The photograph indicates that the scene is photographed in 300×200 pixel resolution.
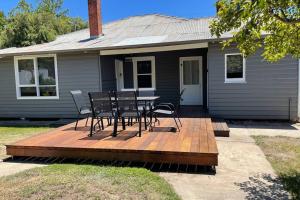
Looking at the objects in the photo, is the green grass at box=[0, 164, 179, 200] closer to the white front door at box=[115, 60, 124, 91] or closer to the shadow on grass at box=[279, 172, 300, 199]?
the shadow on grass at box=[279, 172, 300, 199]

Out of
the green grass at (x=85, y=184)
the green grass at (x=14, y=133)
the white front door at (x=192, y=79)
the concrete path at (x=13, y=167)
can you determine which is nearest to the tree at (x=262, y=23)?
the green grass at (x=85, y=184)

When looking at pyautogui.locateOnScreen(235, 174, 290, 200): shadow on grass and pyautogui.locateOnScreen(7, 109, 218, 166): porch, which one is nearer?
pyautogui.locateOnScreen(235, 174, 290, 200): shadow on grass

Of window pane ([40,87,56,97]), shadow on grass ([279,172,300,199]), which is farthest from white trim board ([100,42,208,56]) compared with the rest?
shadow on grass ([279,172,300,199])

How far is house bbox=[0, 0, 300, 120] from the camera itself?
8430 mm

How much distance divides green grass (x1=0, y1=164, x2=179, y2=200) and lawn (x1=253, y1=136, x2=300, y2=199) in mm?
1712

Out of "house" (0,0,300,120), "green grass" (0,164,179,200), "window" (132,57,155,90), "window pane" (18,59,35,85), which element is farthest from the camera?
"window" (132,57,155,90)

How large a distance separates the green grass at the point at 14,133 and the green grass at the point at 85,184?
9.21 feet

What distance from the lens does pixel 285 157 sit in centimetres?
501

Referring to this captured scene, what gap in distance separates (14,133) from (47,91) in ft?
8.74

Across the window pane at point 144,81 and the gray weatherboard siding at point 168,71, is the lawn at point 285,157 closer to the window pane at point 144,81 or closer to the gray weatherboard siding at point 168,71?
the gray weatherboard siding at point 168,71

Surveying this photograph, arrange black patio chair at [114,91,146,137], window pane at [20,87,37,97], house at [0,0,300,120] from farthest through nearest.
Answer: window pane at [20,87,37,97]
house at [0,0,300,120]
black patio chair at [114,91,146,137]

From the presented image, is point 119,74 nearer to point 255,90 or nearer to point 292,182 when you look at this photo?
point 255,90

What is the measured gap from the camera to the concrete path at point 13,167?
445 cm

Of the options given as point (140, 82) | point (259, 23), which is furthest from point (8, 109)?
point (259, 23)
